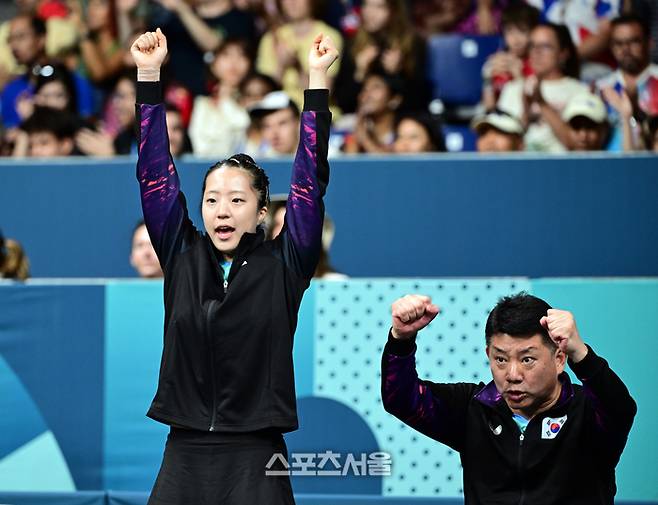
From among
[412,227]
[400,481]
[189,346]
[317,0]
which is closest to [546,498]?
[189,346]

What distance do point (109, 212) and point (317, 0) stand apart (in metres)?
2.67

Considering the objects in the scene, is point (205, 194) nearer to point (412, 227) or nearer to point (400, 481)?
point (400, 481)

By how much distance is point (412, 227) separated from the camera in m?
6.74

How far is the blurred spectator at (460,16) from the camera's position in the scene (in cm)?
882

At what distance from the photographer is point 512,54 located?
8.20m

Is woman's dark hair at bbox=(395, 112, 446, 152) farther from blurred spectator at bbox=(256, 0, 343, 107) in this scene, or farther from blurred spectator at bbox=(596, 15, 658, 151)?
blurred spectator at bbox=(256, 0, 343, 107)

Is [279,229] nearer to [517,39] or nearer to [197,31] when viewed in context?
[517,39]

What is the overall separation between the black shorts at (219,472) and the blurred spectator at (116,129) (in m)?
4.71

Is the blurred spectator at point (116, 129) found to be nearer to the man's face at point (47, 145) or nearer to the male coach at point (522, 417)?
the man's face at point (47, 145)

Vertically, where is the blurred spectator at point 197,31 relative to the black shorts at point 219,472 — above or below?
above

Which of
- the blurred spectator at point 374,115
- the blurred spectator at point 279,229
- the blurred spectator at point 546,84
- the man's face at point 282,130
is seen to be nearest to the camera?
the blurred spectator at point 279,229

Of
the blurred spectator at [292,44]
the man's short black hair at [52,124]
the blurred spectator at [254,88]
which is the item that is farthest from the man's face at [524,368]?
the blurred spectator at [292,44]

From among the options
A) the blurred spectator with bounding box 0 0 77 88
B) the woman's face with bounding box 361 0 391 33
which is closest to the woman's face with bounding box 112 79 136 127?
the blurred spectator with bounding box 0 0 77 88

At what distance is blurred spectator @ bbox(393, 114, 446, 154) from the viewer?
732 centimetres
